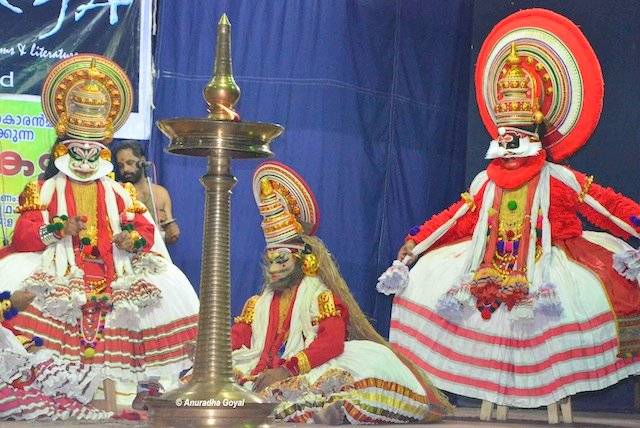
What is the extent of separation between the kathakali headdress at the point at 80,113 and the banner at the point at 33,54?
3.65 feet

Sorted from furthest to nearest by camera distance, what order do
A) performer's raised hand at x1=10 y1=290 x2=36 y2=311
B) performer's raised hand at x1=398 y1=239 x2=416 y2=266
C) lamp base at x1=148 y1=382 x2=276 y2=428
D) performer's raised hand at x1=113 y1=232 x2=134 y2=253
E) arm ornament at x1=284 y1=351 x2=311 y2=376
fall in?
performer's raised hand at x1=398 y1=239 x2=416 y2=266 → performer's raised hand at x1=113 y1=232 x2=134 y2=253 → performer's raised hand at x1=10 y1=290 x2=36 y2=311 → arm ornament at x1=284 y1=351 x2=311 y2=376 → lamp base at x1=148 y1=382 x2=276 y2=428

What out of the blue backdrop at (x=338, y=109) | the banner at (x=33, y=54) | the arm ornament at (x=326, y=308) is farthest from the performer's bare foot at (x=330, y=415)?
the banner at (x=33, y=54)

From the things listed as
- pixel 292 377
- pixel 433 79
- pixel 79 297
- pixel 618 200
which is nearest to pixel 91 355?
pixel 79 297

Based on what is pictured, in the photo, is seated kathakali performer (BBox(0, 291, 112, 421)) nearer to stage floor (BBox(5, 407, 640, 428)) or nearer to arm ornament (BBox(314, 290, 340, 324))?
stage floor (BBox(5, 407, 640, 428))

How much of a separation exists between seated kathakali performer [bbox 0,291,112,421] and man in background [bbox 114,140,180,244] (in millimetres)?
1730

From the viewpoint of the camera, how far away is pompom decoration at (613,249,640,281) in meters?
7.60

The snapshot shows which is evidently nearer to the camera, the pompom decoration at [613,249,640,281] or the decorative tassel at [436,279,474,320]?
the pompom decoration at [613,249,640,281]

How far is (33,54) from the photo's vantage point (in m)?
9.12

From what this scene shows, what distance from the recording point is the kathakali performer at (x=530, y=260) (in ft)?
25.2

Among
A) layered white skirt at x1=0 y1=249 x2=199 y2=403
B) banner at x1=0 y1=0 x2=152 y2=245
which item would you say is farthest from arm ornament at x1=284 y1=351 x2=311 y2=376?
banner at x1=0 y1=0 x2=152 y2=245

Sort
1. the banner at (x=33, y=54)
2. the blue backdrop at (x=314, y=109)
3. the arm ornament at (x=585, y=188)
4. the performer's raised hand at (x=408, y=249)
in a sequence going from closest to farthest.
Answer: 1. the arm ornament at (x=585, y=188)
2. the performer's raised hand at (x=408, y=249)
3. the banner at (x=33, y=54)
4. the blue backdrop at (x=314, y=109)

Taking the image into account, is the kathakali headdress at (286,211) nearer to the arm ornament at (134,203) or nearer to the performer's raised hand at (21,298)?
the arm ornament at (134,203)

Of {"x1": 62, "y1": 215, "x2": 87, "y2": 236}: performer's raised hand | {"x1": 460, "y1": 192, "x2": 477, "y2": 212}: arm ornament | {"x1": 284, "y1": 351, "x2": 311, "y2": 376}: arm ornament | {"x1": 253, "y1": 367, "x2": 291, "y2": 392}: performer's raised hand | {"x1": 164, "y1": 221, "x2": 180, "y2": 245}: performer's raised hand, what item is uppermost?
{"x1": 460, "y1": 192, "x2": 477, "y2": 212}: arm ornament

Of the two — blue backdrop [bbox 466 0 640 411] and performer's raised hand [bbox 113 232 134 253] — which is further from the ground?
blue backdrop [bbox 466 0 640 411]
